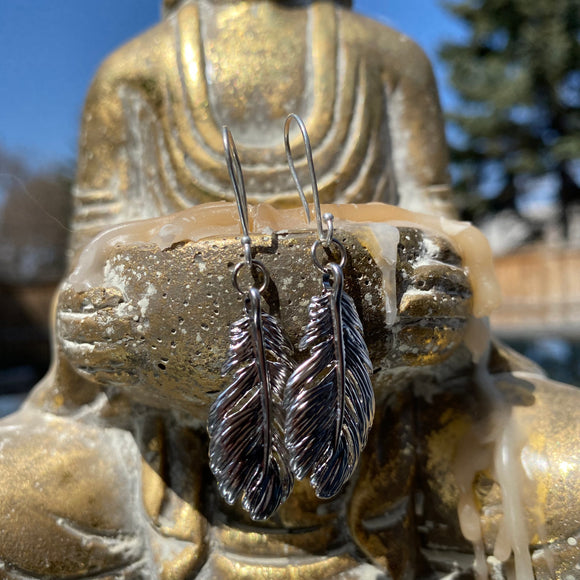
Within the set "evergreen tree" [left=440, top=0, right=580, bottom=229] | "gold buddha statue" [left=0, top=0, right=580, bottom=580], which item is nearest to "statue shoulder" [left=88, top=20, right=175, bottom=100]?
"gold buddha statue" [left=0, top=0, right=580, bottom=580]

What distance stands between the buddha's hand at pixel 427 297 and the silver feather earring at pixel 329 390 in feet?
0.37

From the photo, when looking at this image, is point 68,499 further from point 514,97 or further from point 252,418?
point 514,97

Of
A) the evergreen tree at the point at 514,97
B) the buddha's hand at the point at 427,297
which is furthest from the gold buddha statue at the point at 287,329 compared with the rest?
the evergreen tree at the point at 514,97

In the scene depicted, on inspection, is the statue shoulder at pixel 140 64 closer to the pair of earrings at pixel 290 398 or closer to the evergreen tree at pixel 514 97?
the pair of earrings at pixel 290 398

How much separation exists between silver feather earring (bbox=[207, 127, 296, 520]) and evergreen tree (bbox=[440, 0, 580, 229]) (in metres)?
9.14

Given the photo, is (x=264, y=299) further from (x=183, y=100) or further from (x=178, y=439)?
(x=183, y=100)

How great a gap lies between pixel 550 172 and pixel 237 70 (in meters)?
9.94

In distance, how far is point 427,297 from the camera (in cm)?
88

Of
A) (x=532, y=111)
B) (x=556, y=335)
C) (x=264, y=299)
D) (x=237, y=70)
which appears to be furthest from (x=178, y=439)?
(x=532, y=111)

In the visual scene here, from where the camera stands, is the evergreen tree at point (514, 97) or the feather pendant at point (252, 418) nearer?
the feather pendant at point (252, 418)

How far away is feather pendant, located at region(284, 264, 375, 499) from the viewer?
0.76 m

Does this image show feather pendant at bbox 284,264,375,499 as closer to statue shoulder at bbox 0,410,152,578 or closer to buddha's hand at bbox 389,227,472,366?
buddha's hand at bbox 389,227,472,366

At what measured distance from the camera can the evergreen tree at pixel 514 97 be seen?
908 centimetres

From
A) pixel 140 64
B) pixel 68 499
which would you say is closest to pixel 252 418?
pixel 68 499
